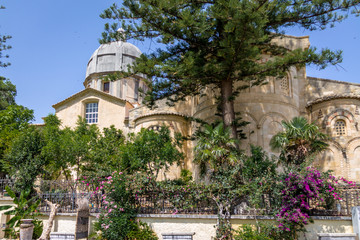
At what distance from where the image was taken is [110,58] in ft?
113

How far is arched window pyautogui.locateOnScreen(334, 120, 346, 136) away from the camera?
736 inches

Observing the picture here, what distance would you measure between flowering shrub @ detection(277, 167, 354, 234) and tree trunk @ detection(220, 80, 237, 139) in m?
4.19

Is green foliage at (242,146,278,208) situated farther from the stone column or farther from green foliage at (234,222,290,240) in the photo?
the stone column

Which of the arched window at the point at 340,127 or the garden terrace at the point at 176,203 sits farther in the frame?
the arched window at the point at 340,127

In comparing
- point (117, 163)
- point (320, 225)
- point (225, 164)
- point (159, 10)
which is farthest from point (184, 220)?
point (159, 10)

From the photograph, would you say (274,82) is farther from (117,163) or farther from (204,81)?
(117,163)

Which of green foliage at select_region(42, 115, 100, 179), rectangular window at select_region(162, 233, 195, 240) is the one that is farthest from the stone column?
green foliage at select_region(42, 115, 100, 179)

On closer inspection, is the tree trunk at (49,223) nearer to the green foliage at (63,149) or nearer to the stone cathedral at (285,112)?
the green foliage at (63,149)

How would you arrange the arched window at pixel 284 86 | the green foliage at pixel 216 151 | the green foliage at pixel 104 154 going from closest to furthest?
the green foliage at pixel 216 151, the green foliage at pixel 104 154, the arched window at pixel 284 86

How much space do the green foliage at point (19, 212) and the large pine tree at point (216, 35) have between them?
271 inches

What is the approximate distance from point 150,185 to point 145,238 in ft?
6.14

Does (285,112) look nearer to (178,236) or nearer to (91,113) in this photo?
(178,236)

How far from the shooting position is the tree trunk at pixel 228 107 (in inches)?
583

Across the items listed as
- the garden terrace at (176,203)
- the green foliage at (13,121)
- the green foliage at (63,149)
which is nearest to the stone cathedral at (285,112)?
the green foliage at (63,149)
